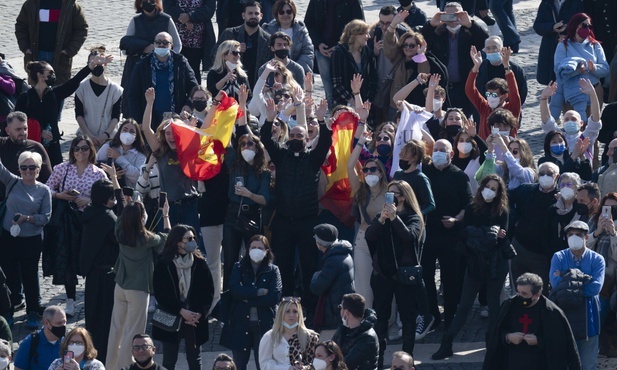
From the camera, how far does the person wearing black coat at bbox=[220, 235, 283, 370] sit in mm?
16781

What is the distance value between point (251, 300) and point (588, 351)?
3.26 meters

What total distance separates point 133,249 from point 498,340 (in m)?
3.62

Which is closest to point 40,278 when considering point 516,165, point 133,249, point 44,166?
point 44,166

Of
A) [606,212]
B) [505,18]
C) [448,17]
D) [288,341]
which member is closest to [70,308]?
[288,341]

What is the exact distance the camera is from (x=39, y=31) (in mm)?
22484

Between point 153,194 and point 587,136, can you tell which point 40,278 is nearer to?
point 153,194

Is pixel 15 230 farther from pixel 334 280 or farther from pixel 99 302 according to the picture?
pixel 334 280

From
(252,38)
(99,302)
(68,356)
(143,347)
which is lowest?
(99,302)

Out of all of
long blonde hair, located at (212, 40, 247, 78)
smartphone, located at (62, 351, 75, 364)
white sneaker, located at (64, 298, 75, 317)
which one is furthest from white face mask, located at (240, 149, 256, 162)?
smartphone, located at (62, 351, 75, 364)

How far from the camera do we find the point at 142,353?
1537cm

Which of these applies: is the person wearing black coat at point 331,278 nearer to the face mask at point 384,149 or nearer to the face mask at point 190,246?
the face mask at point 190,246

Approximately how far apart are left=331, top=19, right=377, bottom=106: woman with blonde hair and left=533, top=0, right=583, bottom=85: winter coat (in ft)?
10.6

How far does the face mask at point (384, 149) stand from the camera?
1866 cm

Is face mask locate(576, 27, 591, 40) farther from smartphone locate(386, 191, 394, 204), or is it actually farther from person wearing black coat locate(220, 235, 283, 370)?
person wearing black coat locate(220, 235, 283, 370)
